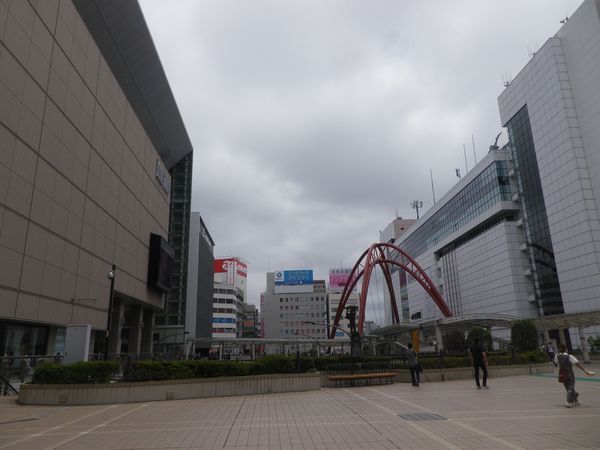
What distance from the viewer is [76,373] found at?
14.9 meters

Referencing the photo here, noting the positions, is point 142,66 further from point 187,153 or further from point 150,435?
point 150,435

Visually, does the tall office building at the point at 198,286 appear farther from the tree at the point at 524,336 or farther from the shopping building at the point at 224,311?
the tree at the point at 524,336

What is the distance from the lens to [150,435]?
28.5 feet

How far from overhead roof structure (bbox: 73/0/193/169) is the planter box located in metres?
31.8

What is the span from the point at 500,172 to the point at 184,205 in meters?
48.2

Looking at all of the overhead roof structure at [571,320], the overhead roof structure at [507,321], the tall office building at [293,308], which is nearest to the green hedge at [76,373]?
the overhead roof structure at [507,321]

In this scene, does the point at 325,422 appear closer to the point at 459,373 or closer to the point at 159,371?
the point at 159,371

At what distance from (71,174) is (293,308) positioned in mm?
120990

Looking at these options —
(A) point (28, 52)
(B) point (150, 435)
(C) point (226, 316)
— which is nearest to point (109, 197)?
(A) point (28, 52)

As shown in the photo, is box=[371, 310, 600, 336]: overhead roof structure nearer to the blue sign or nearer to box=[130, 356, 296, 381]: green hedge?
box=[130, 356, 296, 381]: green hedge

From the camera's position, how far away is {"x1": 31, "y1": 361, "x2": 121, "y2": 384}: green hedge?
1486 cm

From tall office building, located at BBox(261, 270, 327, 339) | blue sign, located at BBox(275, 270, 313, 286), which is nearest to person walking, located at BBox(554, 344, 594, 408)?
tall office building, located at BBox(261, 270, 327, 339)

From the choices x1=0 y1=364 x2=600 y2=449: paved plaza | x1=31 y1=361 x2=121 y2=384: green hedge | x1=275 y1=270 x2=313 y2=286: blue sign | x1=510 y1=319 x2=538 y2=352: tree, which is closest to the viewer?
x1=0 y1=364 x2=600 y2=449: paved plaza

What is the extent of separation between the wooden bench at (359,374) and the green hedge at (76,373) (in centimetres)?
838
